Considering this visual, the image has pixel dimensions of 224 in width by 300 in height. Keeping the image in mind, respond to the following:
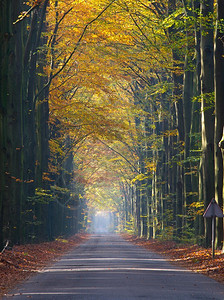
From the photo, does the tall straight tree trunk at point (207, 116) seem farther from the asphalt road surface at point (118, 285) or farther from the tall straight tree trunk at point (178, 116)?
the asphalt road surface at point (118, 285)

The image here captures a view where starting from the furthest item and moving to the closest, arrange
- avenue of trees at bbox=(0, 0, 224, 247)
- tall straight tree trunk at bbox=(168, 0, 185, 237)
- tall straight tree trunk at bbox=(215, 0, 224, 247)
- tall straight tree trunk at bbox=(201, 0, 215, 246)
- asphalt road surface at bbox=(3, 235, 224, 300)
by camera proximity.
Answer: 1. tall straight tree trunk at bbox=(168, 0, 185, 237)
2. tall straight tree trunk at bbox=(201, 0, 215, 246)
3. avenue of trees at bbox=(0, 0, 224, 247)
4. tall straight tree trunk at bbox=(215, 0, 224, 247)
5. asphalt road surface at bbox=(3, 235, 224, 300)

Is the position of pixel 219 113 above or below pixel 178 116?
below

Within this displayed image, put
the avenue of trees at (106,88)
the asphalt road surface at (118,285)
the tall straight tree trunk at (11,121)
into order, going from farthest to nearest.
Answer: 1. the avenue of trees at (106,88)
2. the tall straight tree trunk at (11,121)
3. the asphalt road surface at (118,285)

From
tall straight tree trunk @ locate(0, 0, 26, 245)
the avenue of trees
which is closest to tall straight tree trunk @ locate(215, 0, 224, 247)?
the avenue of trees

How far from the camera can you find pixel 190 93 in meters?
28.7

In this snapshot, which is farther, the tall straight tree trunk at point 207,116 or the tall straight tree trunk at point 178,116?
the tall straight tree trunk at point 178,116

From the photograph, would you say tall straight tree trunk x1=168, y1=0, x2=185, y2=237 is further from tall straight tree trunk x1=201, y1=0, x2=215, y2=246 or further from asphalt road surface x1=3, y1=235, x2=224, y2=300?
asphalt road surface x1=3, y1=235, x2=224, y2=300

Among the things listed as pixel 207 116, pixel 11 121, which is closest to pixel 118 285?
pixel 11 121

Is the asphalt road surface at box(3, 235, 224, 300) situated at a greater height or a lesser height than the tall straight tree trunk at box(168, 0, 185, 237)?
lesser

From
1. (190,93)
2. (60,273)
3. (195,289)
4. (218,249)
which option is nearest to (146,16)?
(190,93)

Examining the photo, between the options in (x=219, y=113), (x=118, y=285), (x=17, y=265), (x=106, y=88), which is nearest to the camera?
(x=118, y=285)

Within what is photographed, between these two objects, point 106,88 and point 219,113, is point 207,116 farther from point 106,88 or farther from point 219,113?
point 106,88

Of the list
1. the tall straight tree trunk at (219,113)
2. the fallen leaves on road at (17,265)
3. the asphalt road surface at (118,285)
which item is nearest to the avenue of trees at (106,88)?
the tall straight tree trunk at (219,113)

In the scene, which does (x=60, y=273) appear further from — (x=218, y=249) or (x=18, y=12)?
(x=18, y=12)
